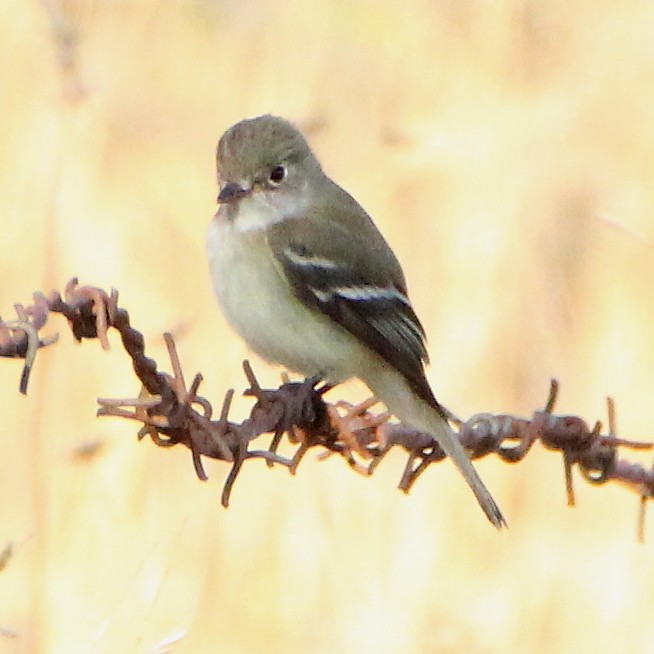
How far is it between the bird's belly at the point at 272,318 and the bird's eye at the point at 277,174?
12.4 inches

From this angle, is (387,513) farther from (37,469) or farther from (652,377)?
(37,469)

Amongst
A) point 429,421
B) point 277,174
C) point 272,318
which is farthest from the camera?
point 277,174

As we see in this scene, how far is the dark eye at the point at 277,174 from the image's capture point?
4.04m

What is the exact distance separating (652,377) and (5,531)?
2753 millimetres

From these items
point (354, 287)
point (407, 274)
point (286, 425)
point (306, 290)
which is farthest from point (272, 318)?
point (407, 274)

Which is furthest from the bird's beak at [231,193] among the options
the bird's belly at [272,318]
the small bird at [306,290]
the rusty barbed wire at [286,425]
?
the rusty barbed wire at [286,425]

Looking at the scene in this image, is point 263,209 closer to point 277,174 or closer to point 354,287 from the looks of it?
point 277,174

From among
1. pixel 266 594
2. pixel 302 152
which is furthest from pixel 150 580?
pixel 302 152

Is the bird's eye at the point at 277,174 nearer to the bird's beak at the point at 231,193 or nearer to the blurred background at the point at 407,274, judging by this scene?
the bird's beak at the point at 231,193

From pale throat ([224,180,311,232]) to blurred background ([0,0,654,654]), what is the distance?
561 mm

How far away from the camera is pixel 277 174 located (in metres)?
4.07

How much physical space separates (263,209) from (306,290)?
344 millimetres

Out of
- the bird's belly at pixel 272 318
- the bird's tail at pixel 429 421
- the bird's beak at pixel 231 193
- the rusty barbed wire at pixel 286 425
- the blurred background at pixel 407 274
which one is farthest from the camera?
the blurred background at pixel 407 274

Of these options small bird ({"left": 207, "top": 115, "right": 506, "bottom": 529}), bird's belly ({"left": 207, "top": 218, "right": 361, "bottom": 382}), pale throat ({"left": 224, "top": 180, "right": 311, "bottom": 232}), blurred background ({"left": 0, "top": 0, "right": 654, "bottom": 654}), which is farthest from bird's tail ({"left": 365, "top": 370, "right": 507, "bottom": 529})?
blurred background ({"left": 0, "top": 0, "right": 654, "bottom": 654})
